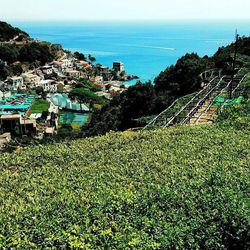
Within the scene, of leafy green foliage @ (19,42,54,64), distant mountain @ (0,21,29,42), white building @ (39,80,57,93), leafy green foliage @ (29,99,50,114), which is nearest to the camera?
leafy green foliage @ (29,99,50,114)

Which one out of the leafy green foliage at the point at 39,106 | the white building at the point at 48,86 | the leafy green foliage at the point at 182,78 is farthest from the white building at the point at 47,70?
the leafy green foliage at the point at 182,78

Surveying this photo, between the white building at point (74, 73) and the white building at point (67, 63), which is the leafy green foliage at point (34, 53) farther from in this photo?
the white building at point (74, 73)

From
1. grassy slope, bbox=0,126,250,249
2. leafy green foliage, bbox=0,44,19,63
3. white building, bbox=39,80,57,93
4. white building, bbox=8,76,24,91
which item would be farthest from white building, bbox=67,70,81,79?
grassy slope, bbox=0,126,250,249

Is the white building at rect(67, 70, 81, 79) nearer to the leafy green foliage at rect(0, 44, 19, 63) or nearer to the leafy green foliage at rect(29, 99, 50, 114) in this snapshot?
the leafy green foliage at rect(0, 44, 19, 63)

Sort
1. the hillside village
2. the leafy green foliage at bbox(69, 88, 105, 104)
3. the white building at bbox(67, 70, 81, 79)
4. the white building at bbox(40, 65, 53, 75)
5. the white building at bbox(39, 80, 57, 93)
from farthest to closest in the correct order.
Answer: the white building at bbox(67, 70, 81, 79) < the white building at bbox(40, 65, 53, 75) < the white building at bbox(39, 80, 57, 93) < the leafy green foliage at bbox(69, 88, 105, 104) < the hillside village

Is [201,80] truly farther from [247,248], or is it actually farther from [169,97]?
[247,248]

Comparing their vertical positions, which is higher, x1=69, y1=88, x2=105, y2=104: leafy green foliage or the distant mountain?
the distant mountain

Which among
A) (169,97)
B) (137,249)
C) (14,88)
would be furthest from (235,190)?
(14,88)

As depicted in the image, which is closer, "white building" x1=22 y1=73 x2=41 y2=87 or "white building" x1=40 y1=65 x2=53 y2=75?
"white building" x1=22 y1=73 x2=41 y2=87
